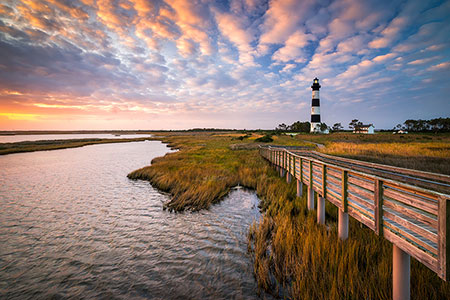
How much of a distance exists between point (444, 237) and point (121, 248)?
8.43 m

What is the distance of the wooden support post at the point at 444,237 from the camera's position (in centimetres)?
273

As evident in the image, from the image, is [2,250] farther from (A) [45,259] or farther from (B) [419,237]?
(B) [419,237]

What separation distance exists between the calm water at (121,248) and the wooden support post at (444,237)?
144 inches

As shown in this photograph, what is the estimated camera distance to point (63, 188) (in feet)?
48.6

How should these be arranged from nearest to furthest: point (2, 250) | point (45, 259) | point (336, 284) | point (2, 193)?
point (336, 284) < point (45, 259) < point (2, 250) < point (2, 193)

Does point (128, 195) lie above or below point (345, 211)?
below

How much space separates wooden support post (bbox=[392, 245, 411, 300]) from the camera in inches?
146

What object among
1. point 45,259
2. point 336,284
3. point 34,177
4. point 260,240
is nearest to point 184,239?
point 260,240

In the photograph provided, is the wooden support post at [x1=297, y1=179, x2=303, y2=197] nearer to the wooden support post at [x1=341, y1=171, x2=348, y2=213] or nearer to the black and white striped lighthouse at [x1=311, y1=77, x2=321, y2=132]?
the wooden support post at [x1=341, y1=171, x2=348, y2=213]

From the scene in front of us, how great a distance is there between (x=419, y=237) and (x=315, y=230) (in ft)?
12.3

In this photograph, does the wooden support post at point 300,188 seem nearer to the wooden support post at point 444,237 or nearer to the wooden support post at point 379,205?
the wooden support post at point 379,205

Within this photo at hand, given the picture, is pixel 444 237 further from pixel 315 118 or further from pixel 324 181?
pixel 315 118

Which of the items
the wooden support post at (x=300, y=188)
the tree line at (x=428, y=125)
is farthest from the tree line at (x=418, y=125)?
the wooden support post at (x=300, y=188)

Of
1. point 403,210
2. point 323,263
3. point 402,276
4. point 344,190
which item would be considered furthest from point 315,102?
point 402,276
